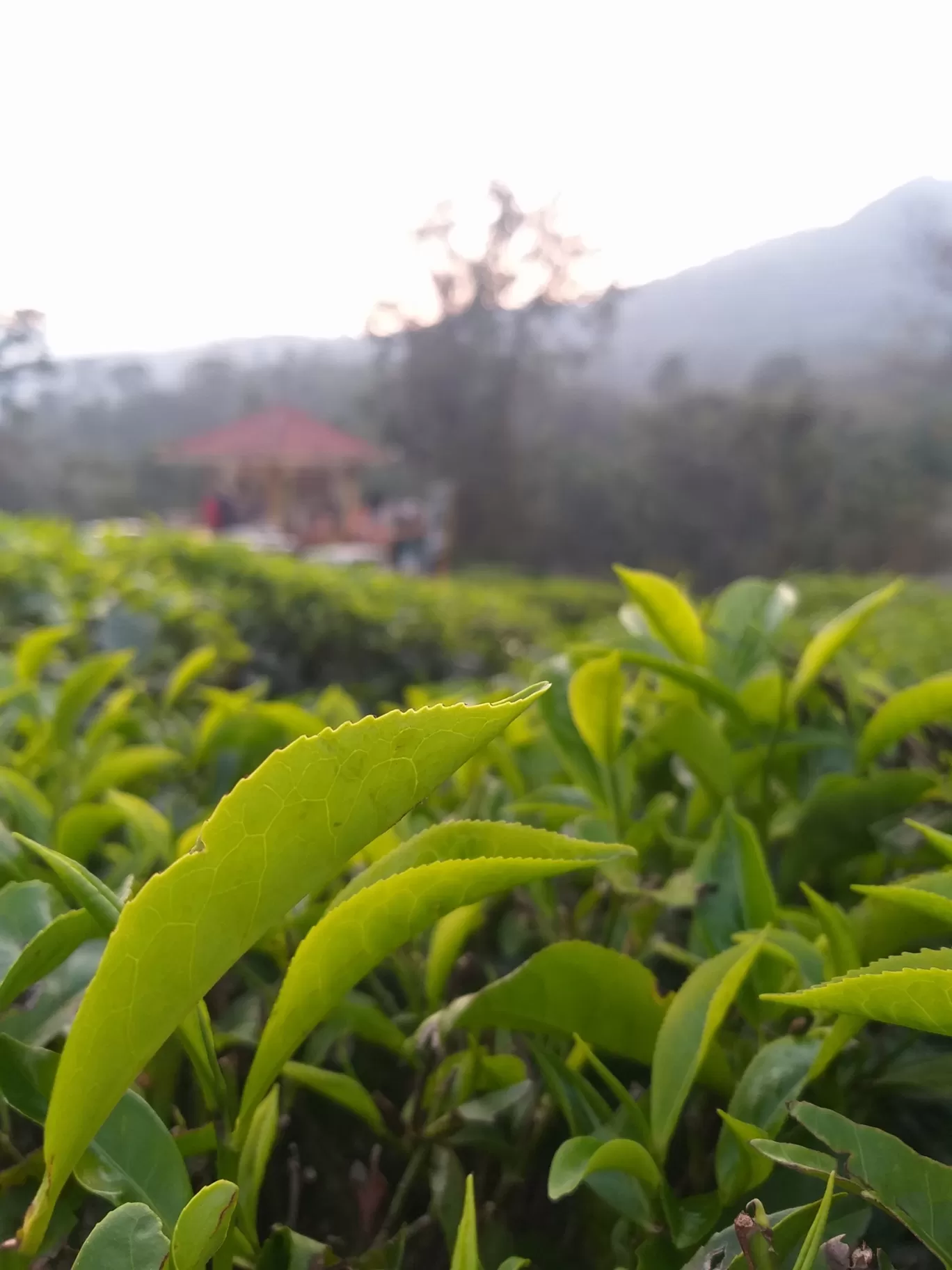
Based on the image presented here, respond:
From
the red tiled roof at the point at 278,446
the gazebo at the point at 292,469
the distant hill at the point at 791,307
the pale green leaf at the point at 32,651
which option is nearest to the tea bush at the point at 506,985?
the pale green leaf at the point at 32,651

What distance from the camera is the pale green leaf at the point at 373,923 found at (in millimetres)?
315

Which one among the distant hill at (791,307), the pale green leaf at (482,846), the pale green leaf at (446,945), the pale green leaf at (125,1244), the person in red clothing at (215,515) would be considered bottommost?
the person in red clothing at (215,515)

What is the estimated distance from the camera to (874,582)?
7746 millimetres

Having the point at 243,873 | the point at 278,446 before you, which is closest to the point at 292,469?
the point at 278,446

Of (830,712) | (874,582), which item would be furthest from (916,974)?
(874,582)

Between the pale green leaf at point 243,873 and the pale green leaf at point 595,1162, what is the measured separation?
13 centimetres

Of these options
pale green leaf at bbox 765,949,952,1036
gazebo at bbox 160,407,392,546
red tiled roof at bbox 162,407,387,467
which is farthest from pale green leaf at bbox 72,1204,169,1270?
red tiled roof at bbox 162,407,387,467

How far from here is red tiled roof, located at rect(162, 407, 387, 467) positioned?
15.6 meters

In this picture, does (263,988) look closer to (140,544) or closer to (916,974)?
(916,974)

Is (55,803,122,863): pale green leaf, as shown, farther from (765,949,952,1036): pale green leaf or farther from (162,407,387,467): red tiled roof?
(162,407,387,467): red tiled roof

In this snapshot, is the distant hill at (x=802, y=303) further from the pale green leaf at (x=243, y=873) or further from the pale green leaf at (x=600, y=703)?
the pale green leaf at (x=243, y=873)

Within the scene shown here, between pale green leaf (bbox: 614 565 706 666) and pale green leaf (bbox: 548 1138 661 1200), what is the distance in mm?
367

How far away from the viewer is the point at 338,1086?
1.36 ft

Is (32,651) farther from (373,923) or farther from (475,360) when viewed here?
(475,360)
